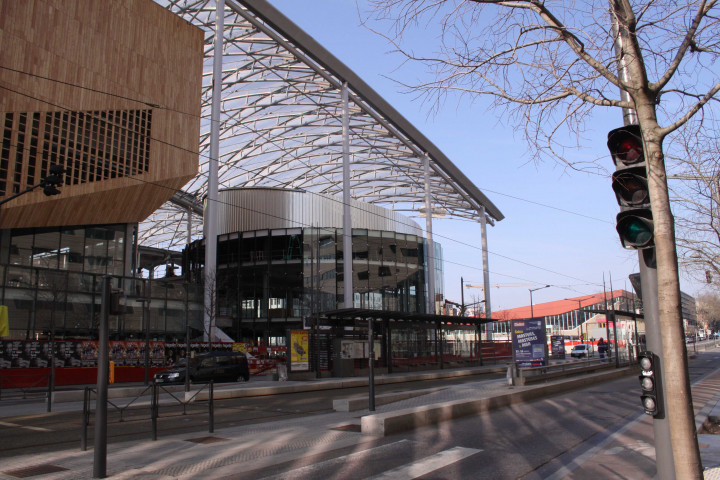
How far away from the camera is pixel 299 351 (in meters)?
28.9

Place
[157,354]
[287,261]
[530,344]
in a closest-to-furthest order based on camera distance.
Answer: [530,344], [157,354], [287,261]

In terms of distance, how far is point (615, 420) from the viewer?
13508 mm

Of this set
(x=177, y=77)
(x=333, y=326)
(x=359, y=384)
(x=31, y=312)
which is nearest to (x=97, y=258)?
(x=31, y=312)

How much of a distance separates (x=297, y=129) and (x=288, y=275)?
56.1ft

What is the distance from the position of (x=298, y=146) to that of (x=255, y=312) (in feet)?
67.5

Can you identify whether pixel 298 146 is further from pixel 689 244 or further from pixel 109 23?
pixel 689 244

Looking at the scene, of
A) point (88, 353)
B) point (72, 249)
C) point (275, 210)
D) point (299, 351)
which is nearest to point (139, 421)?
point (299, 351)

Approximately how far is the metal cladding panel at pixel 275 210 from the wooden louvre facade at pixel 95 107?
22.9 metres

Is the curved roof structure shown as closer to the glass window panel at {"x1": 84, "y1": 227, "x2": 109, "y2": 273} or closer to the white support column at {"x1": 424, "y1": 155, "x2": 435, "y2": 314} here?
the white support column at {"x1": 424, "y1": 155, "x2": 435, "y2": 314}

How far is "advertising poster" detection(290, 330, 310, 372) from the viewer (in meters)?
28.6

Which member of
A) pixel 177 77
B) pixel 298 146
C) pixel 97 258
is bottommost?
pixel 97 258

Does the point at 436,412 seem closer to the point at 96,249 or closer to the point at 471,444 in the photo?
the point at 471,444

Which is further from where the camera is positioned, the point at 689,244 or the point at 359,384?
the point at 359,384

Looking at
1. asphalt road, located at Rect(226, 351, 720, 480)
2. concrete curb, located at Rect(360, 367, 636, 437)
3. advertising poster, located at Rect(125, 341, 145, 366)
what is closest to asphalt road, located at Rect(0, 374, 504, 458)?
concrete curb, located at Rect(360, 367, 636, 437)
